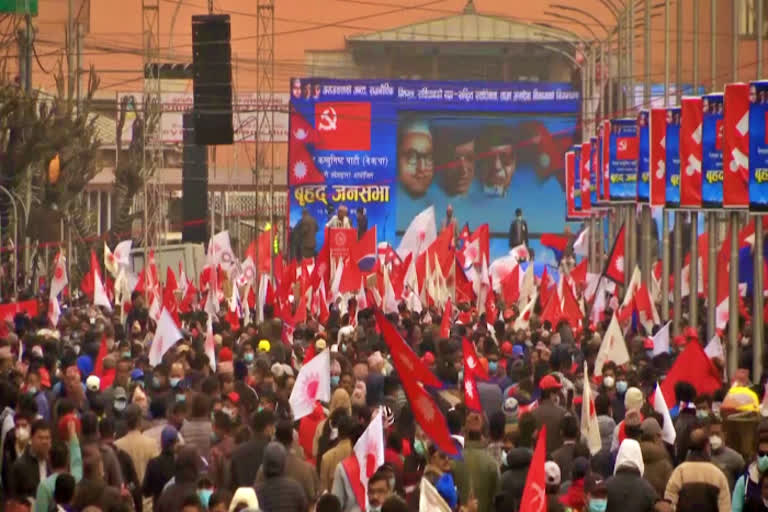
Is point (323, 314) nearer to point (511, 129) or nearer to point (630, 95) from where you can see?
point (630, 95)

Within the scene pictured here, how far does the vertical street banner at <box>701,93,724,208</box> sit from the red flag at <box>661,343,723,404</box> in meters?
9.19

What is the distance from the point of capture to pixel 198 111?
100 feet

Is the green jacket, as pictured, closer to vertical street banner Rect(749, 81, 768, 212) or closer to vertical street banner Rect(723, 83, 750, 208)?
vertical street banner Rect(749, 81, 768, 212)

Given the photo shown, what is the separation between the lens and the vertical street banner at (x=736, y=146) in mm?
24656

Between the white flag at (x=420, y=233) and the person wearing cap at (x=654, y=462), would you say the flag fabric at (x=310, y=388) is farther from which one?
the white flag at (x=420, y=233)

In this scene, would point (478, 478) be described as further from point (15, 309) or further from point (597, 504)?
point (15, 309)

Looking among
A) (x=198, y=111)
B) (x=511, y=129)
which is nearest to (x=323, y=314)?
(x=198, y=111)

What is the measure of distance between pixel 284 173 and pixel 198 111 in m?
53.9

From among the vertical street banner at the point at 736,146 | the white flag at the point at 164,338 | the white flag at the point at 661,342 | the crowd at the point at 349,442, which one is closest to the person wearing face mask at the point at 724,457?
the crowd at the point at 349,442

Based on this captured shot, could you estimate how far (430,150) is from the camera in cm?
6731

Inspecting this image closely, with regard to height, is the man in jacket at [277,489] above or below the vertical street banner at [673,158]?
below

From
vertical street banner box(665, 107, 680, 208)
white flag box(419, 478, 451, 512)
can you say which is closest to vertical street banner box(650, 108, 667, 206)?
vertical street banner box(665, 107, 680, 208)

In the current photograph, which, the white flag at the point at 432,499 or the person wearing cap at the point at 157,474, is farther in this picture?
the person wearing cap at the point at 157,474

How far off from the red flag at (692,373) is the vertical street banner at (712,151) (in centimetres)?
919
